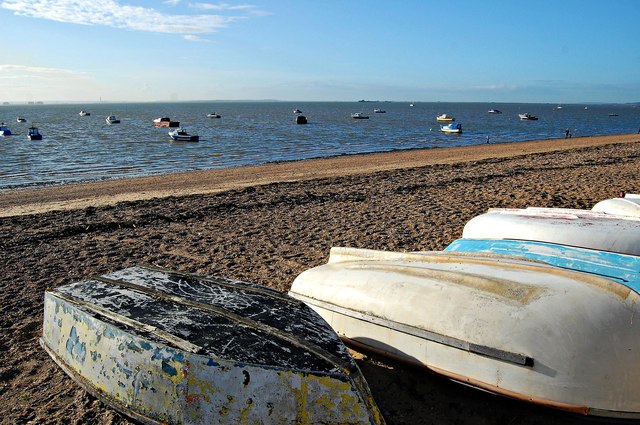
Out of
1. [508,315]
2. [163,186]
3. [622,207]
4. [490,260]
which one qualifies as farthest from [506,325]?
[163,186]

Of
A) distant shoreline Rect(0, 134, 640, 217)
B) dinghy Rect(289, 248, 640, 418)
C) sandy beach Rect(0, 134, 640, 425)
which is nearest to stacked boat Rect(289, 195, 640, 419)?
dinghy Rect(289, 248, 640, 418)

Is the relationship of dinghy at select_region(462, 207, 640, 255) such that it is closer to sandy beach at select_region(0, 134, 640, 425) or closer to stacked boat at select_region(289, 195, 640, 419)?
stacked boat at select_region(289, 195, 640, 419)

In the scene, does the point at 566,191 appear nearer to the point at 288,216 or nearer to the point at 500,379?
the point at 288,216

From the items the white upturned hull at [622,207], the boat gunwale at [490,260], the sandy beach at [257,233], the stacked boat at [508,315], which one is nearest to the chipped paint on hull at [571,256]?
the stacked boat at [508,315]

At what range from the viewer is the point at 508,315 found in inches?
144

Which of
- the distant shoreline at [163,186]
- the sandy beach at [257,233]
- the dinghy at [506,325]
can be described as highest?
the dinghy at [506,325]

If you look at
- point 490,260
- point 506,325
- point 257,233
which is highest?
point 490,260

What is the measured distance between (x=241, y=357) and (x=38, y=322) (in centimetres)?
352

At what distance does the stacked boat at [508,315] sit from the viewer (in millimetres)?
3344

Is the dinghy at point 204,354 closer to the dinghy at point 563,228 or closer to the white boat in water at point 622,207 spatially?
the dinghy at point 563,228

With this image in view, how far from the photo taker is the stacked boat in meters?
3.34

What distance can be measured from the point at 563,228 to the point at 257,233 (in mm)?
5127

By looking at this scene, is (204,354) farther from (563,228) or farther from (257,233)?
(257,233)

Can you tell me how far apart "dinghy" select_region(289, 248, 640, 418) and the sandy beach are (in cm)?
25
